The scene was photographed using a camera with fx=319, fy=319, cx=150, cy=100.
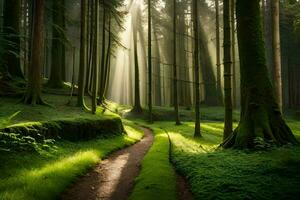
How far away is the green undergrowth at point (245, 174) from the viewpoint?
5.85 metres

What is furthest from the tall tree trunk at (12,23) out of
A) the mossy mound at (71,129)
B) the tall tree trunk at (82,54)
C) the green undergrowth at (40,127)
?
the mossy mound at (71,129)

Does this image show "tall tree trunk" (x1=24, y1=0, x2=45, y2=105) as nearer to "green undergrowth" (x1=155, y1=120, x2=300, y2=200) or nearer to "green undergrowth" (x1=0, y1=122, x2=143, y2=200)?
"green undergrowth" (x1=0, y1=122, x2=143, y2=200)

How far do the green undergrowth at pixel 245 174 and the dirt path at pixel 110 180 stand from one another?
62.1 inches

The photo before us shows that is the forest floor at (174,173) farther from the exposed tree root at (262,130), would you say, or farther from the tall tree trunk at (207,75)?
the tall tree trunk at (207,75)

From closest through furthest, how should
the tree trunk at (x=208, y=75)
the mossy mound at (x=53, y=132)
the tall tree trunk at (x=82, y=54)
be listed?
the mossy mound at (x=53, y=132) < the tall tree trunk at (x=82, y=54) < the tree trunk at (x=208, y=75)

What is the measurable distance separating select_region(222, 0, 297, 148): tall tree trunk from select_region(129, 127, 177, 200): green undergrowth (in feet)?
7.69

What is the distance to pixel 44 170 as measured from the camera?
812 cm

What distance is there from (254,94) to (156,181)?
4.53 meters

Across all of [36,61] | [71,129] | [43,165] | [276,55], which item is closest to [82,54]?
[36,61]

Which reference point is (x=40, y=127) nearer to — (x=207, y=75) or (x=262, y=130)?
(x=262, y=130)

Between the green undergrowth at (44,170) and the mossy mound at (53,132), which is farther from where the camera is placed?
the mossy mound at (53,132)

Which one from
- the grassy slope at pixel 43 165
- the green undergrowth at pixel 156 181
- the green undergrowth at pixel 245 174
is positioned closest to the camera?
the green undergrowth at pixel 245 174

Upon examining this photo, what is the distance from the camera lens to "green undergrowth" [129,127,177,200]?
6.84 m

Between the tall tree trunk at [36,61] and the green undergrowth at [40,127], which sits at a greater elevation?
the tall tree trunk at [36,61]
